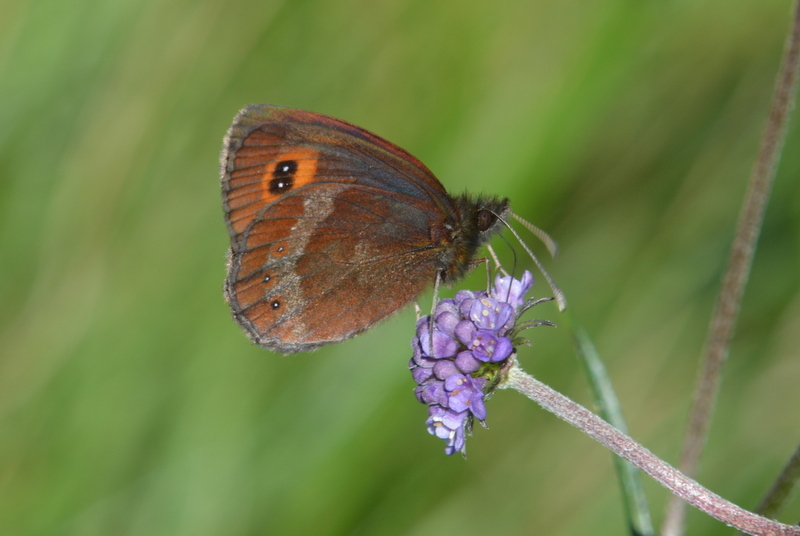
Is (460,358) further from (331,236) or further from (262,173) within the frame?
(262,173)

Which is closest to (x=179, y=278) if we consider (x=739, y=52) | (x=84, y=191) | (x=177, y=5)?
(x=84, y=191)

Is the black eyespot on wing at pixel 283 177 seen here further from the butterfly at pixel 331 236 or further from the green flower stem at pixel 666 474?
the green flower stem at pixel 666 474

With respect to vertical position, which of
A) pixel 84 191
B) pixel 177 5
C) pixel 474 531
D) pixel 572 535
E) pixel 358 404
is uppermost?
pixel 177 5

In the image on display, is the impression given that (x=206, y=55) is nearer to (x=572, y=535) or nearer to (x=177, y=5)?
(x=177, y=5)

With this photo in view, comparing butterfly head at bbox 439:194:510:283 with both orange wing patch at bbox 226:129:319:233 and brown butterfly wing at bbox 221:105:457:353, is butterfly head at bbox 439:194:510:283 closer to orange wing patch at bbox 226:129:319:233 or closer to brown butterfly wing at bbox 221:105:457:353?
brown butterfly wing at bbox 221:105:457:353

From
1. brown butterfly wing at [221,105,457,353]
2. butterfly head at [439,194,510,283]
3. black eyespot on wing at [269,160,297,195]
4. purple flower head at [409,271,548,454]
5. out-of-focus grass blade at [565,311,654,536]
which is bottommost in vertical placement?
out-of-focus grass blade at [565,311,654,536]

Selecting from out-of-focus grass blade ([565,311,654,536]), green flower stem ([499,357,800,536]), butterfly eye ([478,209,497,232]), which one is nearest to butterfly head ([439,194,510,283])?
butterfly eye ([478,209,497,232])

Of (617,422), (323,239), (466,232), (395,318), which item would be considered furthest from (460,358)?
(395,318)
